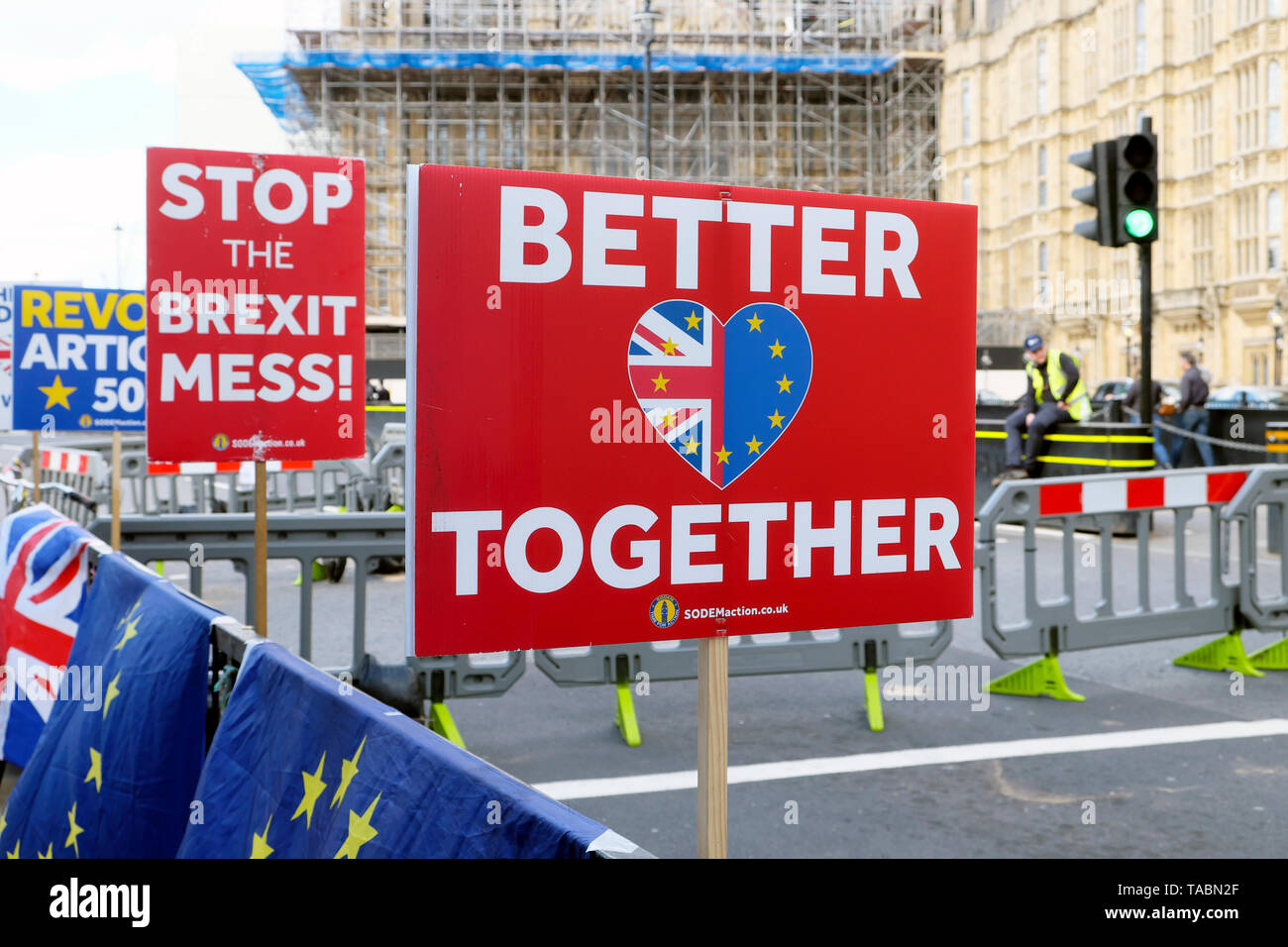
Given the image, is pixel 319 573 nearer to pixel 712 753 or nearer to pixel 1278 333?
pixel 712 753

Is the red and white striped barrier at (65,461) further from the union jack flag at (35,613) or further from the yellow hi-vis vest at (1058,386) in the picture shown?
the yellow hi-vis vest at (1058,386)

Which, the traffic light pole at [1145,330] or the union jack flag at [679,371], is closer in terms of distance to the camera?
the union jack flag at [679,371]

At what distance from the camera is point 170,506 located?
1441cm

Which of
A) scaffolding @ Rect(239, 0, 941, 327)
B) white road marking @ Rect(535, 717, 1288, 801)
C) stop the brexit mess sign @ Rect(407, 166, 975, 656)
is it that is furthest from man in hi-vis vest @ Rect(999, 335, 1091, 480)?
scaffolding @ Rect(239, 0, 941, 327)

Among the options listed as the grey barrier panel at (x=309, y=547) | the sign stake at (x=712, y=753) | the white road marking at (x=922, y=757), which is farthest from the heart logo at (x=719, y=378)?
the grey barrier panel at (x=309, y=547)

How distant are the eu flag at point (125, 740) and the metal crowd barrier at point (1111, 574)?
405 centimetres

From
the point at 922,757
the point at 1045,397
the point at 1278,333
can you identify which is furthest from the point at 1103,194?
the point at 1278,333

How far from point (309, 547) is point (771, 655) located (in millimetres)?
2259

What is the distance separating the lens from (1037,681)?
6969 mm

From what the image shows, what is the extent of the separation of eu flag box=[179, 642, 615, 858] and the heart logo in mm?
672

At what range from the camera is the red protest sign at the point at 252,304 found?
5.21 meters

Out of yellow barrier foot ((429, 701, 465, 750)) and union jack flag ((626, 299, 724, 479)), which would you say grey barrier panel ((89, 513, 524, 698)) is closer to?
yellow barrier foot ((429, 701, 465, 750))
